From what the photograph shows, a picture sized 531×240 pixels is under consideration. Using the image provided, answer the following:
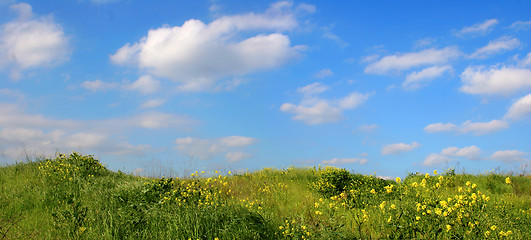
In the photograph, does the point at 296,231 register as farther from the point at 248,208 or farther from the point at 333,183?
the point at 333,183

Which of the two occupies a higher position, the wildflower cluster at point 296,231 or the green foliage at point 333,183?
the green foliage at point 333,183

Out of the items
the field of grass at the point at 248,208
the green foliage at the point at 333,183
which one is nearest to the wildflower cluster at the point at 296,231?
the field of grass at the point at 248,208

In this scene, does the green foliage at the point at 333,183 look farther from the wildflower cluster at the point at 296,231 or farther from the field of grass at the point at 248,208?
the wildflower cluster at the point at 296,231

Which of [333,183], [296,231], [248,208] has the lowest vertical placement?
[296,231]

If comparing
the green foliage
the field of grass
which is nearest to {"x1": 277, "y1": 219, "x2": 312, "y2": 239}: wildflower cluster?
the field of grass

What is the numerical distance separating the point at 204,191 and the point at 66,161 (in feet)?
25.8

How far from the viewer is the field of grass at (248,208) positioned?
18.1 feet

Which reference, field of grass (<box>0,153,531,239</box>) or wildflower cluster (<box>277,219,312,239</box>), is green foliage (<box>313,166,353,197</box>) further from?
wildflower cluster (<box>277,219,312,239</box>)

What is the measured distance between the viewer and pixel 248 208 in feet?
24.5

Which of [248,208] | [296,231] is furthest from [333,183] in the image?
[296,231]

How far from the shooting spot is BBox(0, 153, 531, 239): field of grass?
552 cm

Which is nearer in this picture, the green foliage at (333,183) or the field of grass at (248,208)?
the field of grass at (248,208)

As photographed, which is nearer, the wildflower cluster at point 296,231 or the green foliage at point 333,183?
the wildflower cluster at point 296,231

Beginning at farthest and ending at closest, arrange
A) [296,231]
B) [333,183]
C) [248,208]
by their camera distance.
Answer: [333,183] → [248,208] → [296,231]
